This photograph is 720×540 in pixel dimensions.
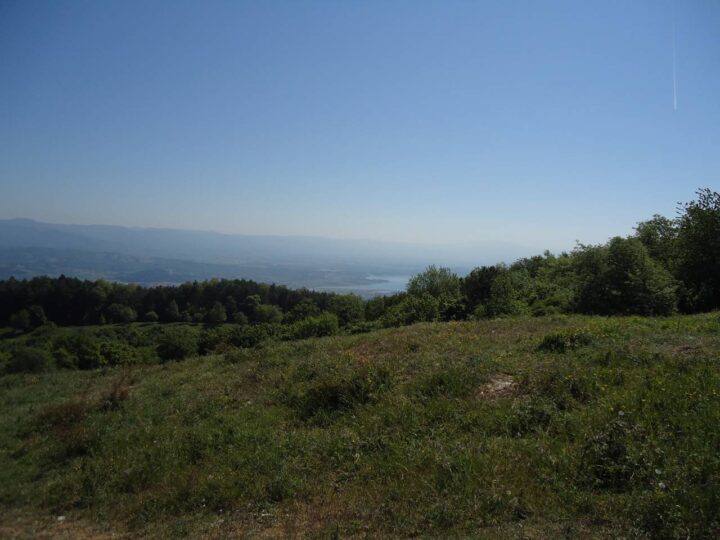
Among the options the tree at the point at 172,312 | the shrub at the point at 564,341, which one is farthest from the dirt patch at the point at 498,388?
the tree at the point at 172,312

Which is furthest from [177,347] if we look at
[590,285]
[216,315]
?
[216,315]

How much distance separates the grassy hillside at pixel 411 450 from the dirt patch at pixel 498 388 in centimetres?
6

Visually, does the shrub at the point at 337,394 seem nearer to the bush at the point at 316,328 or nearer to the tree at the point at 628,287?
the tree at the point at 628,287

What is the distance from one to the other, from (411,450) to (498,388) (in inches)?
138

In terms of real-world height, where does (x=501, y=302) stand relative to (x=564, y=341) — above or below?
below

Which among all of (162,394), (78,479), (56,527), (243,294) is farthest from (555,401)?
(243,294)

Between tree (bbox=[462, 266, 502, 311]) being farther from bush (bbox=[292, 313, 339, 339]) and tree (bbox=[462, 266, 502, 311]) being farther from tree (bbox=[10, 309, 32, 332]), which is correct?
tree (bbox=[10, 309, 32, 332])

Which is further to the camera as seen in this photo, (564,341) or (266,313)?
(266,313)

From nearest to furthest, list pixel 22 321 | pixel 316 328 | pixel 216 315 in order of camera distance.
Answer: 1. pixel 316 328
2. pixel 22 321
3. pixel 216 315

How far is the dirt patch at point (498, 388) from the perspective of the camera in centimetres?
876

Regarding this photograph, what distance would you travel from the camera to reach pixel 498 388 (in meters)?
9.16

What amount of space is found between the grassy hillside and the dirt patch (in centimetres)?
6

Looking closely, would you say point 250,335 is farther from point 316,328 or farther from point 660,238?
point 660,238

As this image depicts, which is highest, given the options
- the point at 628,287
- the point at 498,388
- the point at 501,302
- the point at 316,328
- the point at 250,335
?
the point at 628,287
